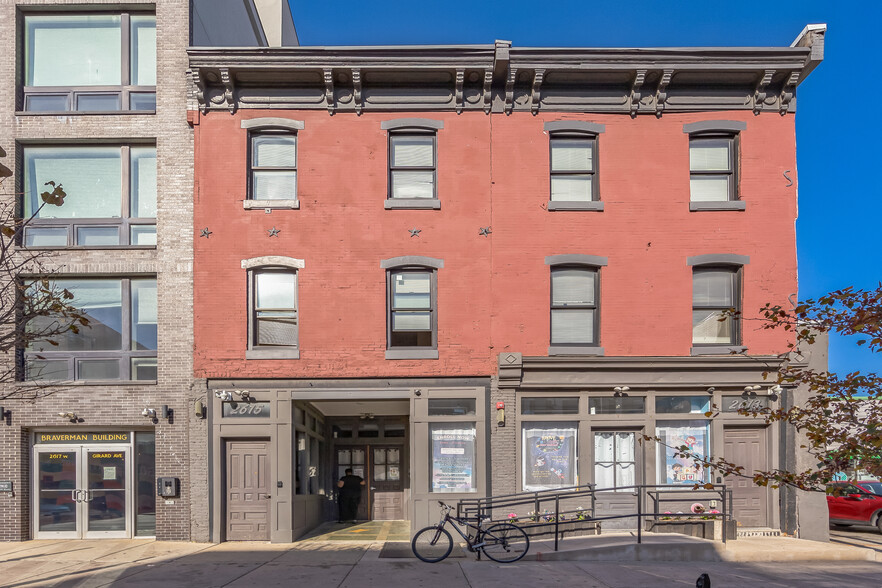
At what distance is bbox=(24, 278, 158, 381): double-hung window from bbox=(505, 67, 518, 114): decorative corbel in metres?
8.66

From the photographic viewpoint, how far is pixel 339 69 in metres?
14.2

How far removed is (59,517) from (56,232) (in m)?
6.12

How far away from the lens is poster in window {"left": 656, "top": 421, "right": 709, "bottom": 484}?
14.2 meters

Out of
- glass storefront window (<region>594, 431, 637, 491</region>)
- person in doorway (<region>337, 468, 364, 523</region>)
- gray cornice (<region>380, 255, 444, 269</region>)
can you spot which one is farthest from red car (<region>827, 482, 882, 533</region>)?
person in doorway (<region>337, 468, 364, 523</region>)

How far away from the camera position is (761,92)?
1464cm

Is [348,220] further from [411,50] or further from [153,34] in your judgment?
[153,34]

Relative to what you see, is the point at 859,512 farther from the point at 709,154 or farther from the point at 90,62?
the point at 90,62

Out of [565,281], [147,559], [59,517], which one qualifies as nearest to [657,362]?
[565,281]

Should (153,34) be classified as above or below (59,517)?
above

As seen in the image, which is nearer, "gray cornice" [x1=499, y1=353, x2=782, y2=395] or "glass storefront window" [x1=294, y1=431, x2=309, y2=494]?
"gray cornice" [x1=499, y1=353, x2=782, y2=395]

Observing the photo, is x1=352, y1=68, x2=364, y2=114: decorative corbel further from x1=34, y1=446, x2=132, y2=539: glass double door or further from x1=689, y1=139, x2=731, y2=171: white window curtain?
x1=34, y1=446, x2=132, y2=539: glass double door

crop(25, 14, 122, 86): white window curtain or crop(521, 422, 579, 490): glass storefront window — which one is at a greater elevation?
crop(25, 14, 122, 86): white window curtain

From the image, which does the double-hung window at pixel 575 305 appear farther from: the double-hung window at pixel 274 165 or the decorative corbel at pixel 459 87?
the double-hung window at pixel 274 165

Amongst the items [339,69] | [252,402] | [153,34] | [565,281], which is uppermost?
[153,34]
